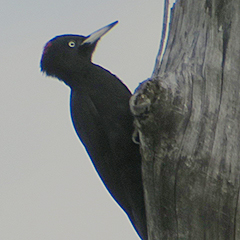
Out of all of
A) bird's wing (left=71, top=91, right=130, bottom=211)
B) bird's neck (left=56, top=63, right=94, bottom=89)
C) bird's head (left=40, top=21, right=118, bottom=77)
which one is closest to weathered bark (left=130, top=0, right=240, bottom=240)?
bird's wing (left=71, top=91, right=130, bottom=211)

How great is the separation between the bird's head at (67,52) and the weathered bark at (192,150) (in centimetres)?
139

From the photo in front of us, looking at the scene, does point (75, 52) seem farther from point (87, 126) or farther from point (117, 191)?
point (117, 191)

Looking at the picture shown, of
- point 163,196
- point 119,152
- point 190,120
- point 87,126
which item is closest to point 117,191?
point 119,152

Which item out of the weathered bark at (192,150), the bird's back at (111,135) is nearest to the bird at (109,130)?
the bird's back at (111,135)

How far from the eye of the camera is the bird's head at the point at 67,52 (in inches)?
144

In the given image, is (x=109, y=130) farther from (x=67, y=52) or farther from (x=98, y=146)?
(x=67, y=52)

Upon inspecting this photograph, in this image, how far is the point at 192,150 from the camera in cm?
225

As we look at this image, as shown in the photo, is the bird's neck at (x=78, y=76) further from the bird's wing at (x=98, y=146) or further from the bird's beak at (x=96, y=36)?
the bird's beak at (x=96, y=36)

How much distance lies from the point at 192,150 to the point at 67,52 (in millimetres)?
1822

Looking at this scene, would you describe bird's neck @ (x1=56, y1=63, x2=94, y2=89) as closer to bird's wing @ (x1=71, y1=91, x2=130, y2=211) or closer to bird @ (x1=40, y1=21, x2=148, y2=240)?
bird @ (x1=40, y1=21, x2=148, y2=240)

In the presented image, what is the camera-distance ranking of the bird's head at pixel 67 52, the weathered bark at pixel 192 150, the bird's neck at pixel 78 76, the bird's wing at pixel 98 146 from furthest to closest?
the bird's head at pixel 67 52 → the bird's neck at pixel 78 76 → the bird's wing at pixel 98 146 → the weathered bark at pixel 192 150

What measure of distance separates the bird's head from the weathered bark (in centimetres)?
139

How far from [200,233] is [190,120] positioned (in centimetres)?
61

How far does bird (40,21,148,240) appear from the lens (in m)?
3.17
